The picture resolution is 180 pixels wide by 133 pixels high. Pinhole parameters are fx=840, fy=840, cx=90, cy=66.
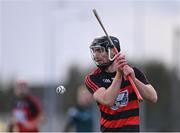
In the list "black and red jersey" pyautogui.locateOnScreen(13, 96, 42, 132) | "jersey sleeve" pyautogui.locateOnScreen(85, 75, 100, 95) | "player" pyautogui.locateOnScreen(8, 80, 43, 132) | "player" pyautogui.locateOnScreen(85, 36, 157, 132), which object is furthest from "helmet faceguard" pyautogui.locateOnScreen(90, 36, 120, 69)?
"black and red jersey" pyautogui.locateOnScreen(13, 96, 42, 132)

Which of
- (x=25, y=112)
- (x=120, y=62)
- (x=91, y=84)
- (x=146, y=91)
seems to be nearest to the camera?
(x=120, y=62)

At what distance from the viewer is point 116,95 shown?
28.1 ft

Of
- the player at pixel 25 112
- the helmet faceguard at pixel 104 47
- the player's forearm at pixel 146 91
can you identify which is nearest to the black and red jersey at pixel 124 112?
the player's forearm at pixel 146 91

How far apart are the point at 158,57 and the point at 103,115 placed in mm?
32777

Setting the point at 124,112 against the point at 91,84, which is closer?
the point at 124,112

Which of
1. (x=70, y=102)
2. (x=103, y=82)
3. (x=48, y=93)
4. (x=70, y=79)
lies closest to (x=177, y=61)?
(x=48, y=93)

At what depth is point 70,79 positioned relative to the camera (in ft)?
133

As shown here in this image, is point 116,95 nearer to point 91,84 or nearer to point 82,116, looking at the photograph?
point 91,84


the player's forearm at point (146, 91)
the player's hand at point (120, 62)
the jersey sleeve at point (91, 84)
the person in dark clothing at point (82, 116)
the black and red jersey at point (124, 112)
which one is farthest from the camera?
the person in dark clothing at point (82, 116)

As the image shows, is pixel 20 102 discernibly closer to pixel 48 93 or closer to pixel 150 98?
pixel 150 98

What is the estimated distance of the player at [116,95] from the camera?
28.3 feet

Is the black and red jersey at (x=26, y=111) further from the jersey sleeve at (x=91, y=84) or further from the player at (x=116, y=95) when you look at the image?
the player at (x=116, y=95)

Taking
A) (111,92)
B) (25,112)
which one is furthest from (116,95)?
(25,112)

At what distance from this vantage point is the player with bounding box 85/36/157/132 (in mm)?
8633
